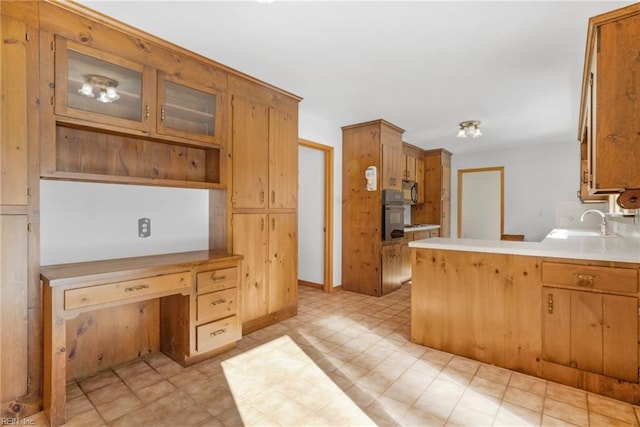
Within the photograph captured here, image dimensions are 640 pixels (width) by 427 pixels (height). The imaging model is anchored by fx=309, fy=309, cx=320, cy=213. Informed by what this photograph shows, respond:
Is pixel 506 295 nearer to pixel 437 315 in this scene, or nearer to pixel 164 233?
pixel 437 315

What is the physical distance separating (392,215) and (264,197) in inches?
83.5

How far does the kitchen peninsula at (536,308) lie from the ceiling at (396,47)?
154cm

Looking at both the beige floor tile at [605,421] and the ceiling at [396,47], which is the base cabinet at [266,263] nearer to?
the ceiling at [396,47]

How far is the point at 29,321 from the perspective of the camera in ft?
5.83

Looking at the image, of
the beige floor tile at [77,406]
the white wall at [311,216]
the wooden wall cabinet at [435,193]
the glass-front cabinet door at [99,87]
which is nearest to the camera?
the beige floor tile at [77,406]

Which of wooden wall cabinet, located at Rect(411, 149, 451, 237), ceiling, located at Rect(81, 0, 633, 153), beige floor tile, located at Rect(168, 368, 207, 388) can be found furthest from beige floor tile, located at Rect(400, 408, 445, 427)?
wooden wall cabinet, located at Rect(411, 149, 451, 237)

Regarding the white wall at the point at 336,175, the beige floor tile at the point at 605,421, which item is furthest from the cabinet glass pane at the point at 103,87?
the beige floor tile at the point at 605,421

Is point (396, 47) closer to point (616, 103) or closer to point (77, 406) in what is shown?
point (616, 103)

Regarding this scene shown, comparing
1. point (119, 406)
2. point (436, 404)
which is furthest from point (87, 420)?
point (436, 404)

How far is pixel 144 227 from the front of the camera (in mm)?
2482

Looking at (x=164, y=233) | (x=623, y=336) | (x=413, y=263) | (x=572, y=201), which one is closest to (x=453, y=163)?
(x=572, y=201)

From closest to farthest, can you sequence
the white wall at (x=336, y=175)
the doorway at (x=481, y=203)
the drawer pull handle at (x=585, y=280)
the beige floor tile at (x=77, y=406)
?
the beige floor tile at (x=77, y=406)
the drawer pull handle at (x=585, y=280)
the white wall at (x=336, y=175)
the doorway at (x=481, y=203)

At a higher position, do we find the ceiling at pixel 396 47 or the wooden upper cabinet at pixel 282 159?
the ceiling at pixel 396 47

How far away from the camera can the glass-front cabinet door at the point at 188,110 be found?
235 cm
